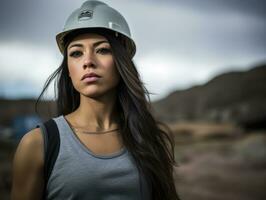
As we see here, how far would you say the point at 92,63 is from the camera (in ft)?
3.83

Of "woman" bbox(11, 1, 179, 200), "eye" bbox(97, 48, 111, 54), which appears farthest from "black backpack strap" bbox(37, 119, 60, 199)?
"eye" bbox(97, 48, 111, 54)

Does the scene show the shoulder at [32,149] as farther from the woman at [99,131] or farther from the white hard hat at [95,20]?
the white hard hat at [95,20]

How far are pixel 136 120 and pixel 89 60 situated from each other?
0.85 ft

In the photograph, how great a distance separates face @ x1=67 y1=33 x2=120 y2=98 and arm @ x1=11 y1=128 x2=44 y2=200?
22 cm

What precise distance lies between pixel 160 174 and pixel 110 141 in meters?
0.19

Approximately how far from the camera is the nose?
116 centimetres

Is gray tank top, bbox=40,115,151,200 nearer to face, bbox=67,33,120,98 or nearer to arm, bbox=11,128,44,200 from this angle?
arm, bbox=11,128,44,200

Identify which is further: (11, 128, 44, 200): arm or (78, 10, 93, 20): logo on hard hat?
(78, 10, 93, 20): logo on hard hat

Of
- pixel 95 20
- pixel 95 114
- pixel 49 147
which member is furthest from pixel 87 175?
pixel 95 20

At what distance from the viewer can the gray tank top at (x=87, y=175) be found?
3.49ft

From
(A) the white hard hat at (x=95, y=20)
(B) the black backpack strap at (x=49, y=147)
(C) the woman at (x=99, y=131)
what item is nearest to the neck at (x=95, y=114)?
(C) the woman at (x=99, y=131)

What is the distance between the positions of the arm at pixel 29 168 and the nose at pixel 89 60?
0.25 metres

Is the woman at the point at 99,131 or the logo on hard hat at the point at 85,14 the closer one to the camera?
the woman at the point at 99,131

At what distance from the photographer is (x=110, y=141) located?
47.1 inches
